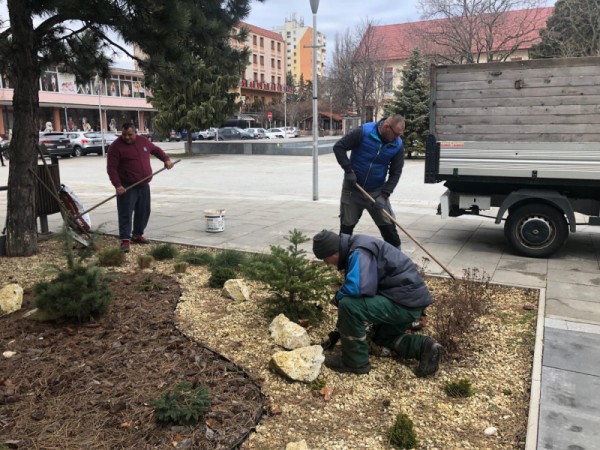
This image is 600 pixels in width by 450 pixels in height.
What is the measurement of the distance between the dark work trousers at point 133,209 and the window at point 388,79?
1478 inches

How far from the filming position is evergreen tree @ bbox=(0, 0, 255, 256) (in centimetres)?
537

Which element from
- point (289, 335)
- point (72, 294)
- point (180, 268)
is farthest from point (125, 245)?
point (289, 335)

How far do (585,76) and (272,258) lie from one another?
455 cm

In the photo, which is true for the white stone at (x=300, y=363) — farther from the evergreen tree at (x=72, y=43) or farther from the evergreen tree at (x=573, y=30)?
the evergreen tree at (x=573, y=30)

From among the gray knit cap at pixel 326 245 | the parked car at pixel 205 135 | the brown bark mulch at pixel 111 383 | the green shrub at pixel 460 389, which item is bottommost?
the green shrub at pixel 460 389

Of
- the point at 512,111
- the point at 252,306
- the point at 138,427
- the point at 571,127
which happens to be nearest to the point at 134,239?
the point at 252,306

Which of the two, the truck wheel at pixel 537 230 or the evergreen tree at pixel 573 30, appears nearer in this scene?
the truck wheel at pixel 537 230

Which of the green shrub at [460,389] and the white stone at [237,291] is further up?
the white stone at [237,291]

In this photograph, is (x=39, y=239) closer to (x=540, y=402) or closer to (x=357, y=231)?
(x=357, y=231)

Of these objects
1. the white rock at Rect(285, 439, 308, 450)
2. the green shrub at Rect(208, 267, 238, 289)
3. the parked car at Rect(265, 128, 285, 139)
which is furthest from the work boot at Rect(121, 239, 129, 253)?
the parked car at Rect(265, 128, 285, 139)

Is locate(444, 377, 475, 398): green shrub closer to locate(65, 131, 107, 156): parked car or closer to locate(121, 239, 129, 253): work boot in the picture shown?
locate(121, 239, 129, 253): work boot

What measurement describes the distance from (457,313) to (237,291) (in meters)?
2.02

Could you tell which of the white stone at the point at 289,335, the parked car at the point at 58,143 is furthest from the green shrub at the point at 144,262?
the parked car at the point at 58,143

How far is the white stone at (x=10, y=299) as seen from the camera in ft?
14.3
